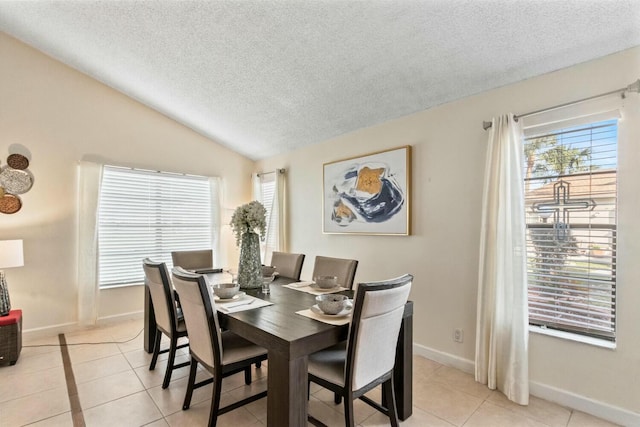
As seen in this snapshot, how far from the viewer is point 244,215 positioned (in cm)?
257

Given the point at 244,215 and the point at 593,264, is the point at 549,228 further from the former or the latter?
the point at 244,215

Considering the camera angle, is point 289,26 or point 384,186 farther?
point 384,186

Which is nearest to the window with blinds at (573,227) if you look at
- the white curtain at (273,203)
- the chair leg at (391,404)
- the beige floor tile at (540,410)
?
the beige floor tile at (540,410)

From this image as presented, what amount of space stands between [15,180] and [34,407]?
243 centimetres

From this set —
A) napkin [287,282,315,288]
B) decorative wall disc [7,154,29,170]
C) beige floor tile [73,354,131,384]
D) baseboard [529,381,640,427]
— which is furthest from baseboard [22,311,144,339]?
baseboard [529,381,640,427]

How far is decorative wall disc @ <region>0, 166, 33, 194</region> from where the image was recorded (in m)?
3.31

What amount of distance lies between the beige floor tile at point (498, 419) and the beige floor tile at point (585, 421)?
21 cm

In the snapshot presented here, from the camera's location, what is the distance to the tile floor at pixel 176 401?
6.68 ft

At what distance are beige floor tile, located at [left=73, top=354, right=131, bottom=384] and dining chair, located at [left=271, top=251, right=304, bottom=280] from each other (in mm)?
1592

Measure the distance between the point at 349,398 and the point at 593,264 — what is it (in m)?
1.85

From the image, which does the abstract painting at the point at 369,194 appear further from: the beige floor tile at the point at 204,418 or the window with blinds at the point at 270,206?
the beige floor tile at the point at 204,418

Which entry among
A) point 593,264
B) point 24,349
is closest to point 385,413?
point 593,264

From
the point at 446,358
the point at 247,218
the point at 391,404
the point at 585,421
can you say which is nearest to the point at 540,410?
the point at 585,421

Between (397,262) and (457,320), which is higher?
(397,262)
